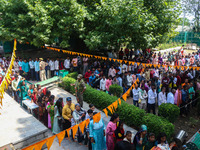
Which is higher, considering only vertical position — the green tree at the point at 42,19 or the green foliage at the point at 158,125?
the green tree at the point at 42,19

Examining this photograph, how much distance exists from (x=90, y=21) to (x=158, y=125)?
1069cm

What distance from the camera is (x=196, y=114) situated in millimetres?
9695

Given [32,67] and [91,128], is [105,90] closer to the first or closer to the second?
[91,128]

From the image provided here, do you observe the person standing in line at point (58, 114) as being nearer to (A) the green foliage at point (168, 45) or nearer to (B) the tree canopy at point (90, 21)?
(B) the tree canopy at point (90, 21)

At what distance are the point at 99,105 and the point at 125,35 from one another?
5798mm

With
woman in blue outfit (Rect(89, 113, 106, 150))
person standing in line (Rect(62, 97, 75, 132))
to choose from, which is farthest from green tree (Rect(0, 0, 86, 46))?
woman in blue outfit (Rect(89, 113, 106, 150))

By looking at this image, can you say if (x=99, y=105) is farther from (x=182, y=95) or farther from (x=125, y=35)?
(x=125, y=35)

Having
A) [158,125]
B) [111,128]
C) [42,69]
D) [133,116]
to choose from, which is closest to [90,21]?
[42,69]

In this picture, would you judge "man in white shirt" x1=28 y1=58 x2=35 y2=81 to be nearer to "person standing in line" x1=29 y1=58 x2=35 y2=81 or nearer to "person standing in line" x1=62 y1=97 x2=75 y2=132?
"person standing in line" x1=29 y1=58 x2=35 y2=81

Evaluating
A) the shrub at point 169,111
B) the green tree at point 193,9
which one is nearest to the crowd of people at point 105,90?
the shrub at point 169,111

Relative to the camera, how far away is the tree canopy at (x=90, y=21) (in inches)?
492

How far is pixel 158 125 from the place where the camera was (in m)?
6.73

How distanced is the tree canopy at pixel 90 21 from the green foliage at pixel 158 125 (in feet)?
21.5

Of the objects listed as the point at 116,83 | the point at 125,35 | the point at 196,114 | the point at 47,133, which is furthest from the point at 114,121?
the point at 125,35
